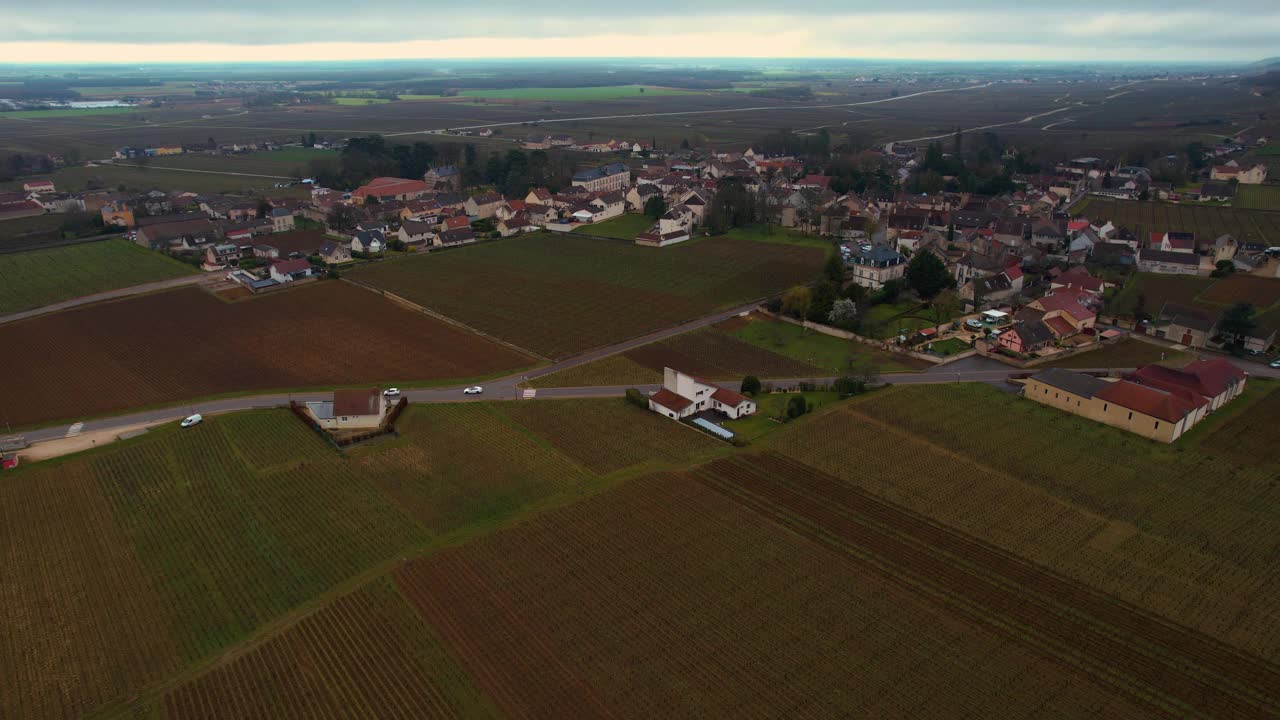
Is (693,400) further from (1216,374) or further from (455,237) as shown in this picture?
(455,237)

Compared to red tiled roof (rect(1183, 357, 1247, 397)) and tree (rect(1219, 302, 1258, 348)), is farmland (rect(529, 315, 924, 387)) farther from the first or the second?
tree (rect(1219, 302, 1258, 348))

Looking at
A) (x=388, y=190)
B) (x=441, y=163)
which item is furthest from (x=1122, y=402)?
(x=441, y=163)

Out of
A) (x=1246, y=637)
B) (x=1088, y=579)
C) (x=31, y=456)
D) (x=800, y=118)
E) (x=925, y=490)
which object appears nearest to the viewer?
(x=1246, y=637)

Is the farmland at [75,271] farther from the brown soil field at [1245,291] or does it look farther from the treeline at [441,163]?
the brown soil field at [1245,291]

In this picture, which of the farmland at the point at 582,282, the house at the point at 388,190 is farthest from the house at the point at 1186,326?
the house at the point at 388,190

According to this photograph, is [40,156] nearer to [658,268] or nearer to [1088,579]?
[658,268]

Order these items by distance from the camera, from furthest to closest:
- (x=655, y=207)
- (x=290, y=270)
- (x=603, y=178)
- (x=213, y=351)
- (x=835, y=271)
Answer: (x=603, y=178) → (x=655, y=207) → (x=290, y=270) → (x=835, y=271) → (x=213, y=351)

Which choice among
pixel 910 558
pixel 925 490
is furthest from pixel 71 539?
pixel 925 490

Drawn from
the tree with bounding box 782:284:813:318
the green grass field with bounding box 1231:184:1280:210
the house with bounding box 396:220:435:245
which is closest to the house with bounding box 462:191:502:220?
the house with bounding box 396:220:435:245
